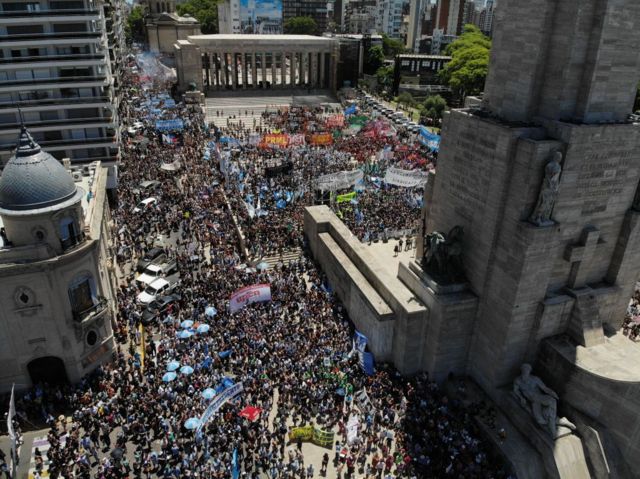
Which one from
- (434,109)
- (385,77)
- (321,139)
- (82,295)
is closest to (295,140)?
(321,139)

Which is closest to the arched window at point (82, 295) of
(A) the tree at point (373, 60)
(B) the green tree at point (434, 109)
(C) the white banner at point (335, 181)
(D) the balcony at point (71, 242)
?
(D) the balcony at point (71, 242)

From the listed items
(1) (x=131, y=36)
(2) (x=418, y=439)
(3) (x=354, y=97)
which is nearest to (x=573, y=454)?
(2) (x=418, y=439)

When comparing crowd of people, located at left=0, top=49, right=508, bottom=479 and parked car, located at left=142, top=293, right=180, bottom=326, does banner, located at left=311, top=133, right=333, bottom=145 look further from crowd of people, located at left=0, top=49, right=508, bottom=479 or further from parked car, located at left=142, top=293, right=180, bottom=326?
parked car, located at left=142, top=293, right=180, bottom=326

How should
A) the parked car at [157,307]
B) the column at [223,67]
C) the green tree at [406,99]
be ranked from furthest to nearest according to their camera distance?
1. the column at [223,67]
2. the green tree at [406,99]
3. the parked car at [157,307]

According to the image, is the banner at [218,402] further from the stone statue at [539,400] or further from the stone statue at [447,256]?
the stone statue at [539,400]

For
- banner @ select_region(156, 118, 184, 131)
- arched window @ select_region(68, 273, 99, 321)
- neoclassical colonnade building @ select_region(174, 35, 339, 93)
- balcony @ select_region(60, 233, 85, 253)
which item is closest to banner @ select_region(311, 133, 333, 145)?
banner @ select_region(156, 118, 184, 131)

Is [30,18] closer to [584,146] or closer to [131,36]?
[584,146]

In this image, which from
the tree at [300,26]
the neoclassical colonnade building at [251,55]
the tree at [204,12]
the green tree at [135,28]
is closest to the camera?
the neoclassical colonnade building at [251,55]
